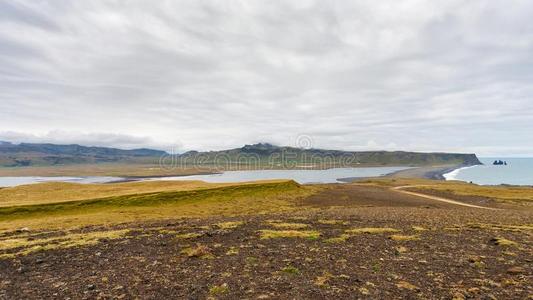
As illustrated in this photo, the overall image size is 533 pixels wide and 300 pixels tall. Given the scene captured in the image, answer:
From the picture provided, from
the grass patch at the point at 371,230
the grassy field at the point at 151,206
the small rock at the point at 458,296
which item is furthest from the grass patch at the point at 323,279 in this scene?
the grassy field at the point at 151,206

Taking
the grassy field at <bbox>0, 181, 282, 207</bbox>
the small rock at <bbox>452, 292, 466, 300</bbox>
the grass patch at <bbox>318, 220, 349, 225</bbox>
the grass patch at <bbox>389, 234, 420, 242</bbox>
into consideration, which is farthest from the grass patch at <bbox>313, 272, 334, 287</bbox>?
the grassy field at <bbox>0, 181, 282, 207</bbox>

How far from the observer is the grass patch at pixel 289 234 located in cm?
2108

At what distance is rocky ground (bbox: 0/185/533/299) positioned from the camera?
12195 millimetres

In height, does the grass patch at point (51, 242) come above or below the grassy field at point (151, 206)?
above

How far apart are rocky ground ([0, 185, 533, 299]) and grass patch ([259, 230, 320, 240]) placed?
0.07 metres

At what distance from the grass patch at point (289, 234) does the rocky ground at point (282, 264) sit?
0.07 meters

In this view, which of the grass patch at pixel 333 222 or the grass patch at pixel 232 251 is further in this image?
the grass patch at pixel 333 222

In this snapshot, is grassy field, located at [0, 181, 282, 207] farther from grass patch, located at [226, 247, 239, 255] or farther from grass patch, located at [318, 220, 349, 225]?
grass patch, located at [226, 247, 239, 255]

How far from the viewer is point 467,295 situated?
37.7ft

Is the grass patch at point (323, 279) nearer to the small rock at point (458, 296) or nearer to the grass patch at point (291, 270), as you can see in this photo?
the grass patch at point (291, 270)

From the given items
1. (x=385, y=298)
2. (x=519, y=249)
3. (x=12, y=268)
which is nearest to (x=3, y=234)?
(x=12, y=268)

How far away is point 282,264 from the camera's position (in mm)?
15273

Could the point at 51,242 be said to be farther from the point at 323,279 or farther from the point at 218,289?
the point at 323,279

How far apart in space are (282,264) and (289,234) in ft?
21.6
